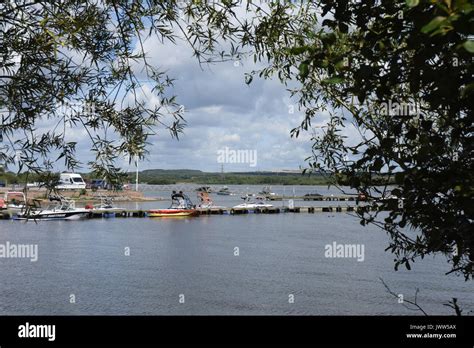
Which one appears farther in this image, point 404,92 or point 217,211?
point 217,211

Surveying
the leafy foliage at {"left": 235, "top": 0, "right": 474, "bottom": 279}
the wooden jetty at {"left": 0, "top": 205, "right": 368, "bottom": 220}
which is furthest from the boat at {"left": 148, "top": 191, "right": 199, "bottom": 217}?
the leafy foliage at {"left": 235, "top": 0, "right": 474, "bottom": 279}

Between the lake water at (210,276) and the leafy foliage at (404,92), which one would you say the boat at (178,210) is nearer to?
the lake water at (210,276)

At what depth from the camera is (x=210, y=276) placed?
105 ft

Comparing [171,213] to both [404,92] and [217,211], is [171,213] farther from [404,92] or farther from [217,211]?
[404,92]

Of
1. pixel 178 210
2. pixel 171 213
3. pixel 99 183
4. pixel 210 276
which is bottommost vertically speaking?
pixel 210 276

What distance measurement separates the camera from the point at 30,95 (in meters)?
4.15

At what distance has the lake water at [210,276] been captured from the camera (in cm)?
2461

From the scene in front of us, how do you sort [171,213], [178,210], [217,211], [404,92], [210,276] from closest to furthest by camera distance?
[404,92] < [210,276] < [171,213] < [178,210] < [217,211]

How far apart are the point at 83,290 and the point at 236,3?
2611 centimetres

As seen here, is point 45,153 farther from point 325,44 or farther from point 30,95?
point 325,44

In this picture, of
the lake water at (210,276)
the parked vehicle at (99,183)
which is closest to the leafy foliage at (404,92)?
the parked vehicle at (99,183)

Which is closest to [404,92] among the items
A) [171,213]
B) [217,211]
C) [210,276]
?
[210,276]

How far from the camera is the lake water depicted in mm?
24609
